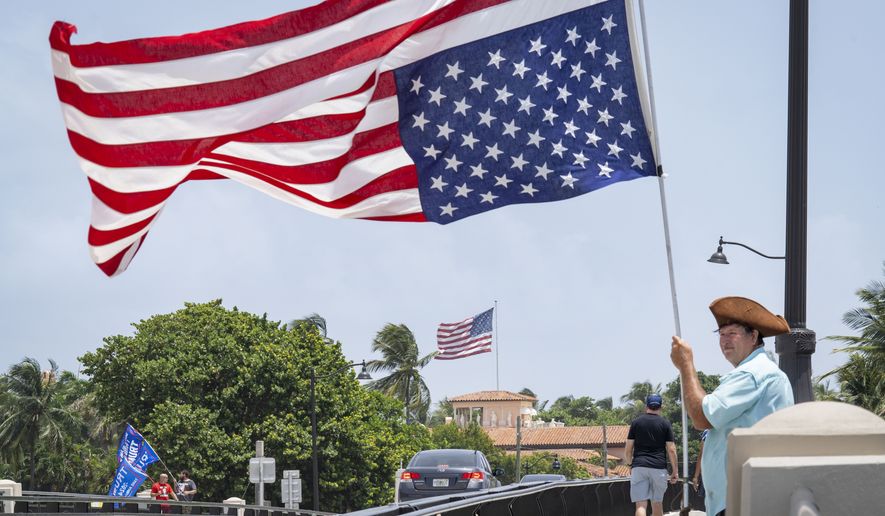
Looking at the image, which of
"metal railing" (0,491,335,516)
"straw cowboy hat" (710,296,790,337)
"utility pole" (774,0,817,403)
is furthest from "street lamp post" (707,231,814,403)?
"metal railing" (0,491,335,516)

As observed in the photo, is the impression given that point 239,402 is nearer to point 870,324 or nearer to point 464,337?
point 464,337

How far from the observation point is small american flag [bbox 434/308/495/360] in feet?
177

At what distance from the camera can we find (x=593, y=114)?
8.77 metres

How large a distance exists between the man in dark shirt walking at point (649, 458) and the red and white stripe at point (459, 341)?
1614 inches

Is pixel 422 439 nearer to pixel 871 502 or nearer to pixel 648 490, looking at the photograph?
pixel 648 490

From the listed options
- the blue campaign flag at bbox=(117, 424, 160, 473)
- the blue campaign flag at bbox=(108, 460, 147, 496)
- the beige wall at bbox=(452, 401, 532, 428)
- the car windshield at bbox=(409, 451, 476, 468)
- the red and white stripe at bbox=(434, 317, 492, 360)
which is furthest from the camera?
the beige wall at bbox=(452, 401, 532, 428)

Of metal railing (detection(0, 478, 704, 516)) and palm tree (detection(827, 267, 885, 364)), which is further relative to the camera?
palm tree (detection(827, 267, 885, 364))

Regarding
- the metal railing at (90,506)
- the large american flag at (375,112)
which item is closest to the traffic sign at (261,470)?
the metal railing at (90,506)

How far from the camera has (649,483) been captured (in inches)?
491

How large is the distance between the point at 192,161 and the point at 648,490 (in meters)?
6.50

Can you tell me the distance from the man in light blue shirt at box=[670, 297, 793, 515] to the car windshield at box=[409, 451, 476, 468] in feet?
60.5

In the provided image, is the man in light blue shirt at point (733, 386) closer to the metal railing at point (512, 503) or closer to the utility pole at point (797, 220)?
the metal railing at point (512, 503)

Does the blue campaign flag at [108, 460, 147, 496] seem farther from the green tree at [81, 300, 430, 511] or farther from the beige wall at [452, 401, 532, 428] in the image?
the beige wall at [452, 401, 532, 428]

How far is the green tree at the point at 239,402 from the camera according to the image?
5734 cm
